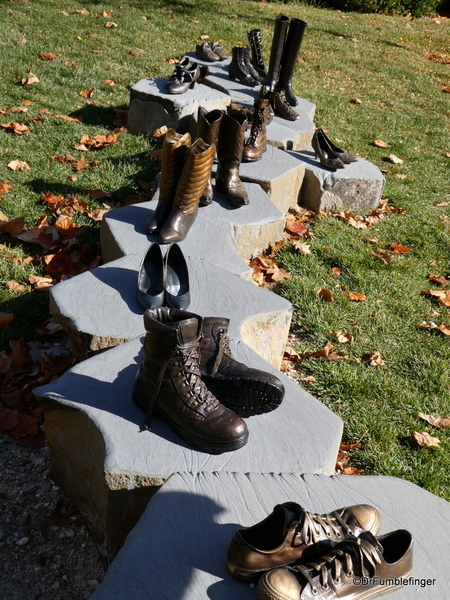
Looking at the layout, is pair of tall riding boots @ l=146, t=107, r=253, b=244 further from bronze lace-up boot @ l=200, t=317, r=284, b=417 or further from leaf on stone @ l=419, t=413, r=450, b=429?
leaf on stone @ l=419, t=413, r=450, b=429

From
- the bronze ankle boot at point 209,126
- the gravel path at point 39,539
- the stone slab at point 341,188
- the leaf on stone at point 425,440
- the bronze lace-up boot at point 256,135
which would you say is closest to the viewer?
the gravel path at point 39,539

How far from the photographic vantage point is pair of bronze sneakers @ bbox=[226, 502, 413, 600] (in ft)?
5.49

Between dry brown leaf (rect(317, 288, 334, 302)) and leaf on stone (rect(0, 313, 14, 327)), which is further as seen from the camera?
dry brown leaf (rect(317, 288, 334, 302))

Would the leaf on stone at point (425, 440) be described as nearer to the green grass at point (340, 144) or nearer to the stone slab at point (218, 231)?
the green grass at point (340, 144)

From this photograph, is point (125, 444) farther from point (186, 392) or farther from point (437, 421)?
point (437, 421)

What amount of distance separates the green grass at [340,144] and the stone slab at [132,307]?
568mm

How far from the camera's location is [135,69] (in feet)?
25.6

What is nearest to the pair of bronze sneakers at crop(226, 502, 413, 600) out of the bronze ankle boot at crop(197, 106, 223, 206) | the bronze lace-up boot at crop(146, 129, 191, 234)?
the bronze lace-up boot at crop(146, 129, 191, 234)

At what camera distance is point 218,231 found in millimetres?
3922

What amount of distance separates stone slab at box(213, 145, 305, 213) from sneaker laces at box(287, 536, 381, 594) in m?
3.45

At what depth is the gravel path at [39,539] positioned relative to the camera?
2.26 m

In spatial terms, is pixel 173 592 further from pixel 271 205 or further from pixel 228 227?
pixel 271 205

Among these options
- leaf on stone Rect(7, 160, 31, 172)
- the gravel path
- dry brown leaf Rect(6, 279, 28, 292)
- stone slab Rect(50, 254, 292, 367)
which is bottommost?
the gravel path

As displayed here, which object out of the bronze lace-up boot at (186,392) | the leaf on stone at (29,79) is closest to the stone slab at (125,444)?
the bronze lace-up boot at (186,392)
